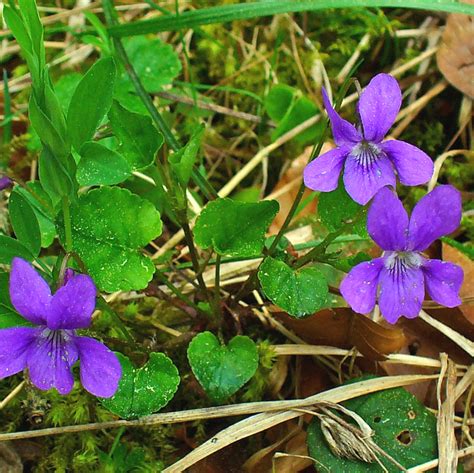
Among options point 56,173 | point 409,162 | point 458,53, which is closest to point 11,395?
point 56,173

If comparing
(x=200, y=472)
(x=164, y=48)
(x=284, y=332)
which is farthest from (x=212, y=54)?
(x=200, y=472)

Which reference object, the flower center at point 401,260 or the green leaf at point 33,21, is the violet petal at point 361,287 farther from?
the green leaf at point 33,21

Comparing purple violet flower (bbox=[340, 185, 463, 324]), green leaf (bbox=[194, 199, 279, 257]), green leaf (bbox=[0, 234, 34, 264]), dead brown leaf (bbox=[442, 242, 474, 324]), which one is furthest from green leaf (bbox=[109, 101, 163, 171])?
dead brown leaf (bbox=[442, 242, 474, 324])

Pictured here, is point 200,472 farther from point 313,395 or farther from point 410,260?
point 410,260

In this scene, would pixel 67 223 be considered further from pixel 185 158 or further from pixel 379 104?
pixel 379 104

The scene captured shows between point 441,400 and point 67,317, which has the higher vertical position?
point 67,317

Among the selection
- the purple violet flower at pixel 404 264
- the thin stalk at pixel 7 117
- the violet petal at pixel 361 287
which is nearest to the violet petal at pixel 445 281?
the purple violet flower at pixel 404 264
